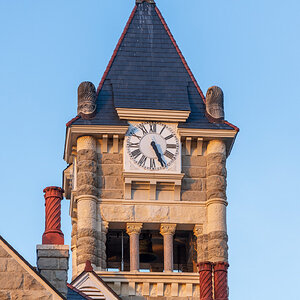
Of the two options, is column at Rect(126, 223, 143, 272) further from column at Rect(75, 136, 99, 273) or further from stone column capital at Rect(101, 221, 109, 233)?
column at Rect(75, 136, 99, 273)

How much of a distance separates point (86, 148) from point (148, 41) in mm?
5088

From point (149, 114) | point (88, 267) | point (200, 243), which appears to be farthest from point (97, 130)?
point (88, 267)

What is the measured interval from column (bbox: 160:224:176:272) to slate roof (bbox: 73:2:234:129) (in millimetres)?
3190

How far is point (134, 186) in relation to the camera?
41000 mm

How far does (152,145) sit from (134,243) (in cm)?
292

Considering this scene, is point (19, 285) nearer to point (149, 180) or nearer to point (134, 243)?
point (134, 243)

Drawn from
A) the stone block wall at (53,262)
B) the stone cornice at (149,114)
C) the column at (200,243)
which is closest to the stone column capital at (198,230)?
the column at (200,243)

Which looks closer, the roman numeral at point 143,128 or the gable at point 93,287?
the gable at point 93,287

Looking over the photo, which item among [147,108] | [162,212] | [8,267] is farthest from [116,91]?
[8,267]

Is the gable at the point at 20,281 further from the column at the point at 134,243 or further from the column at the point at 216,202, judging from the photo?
the column at the point at 216,202

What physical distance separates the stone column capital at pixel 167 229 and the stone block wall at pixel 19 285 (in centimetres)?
1706

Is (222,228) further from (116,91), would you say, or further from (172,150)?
(116,91)

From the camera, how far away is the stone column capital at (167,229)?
40656 mm

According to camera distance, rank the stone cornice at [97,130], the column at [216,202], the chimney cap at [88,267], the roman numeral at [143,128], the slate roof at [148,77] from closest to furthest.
Result: the chimney cap at [88,267] < the column at [216,202] < the stone cornice at [97,130] < the roman numeral at [143,128] < the slate roof at [148,77]
